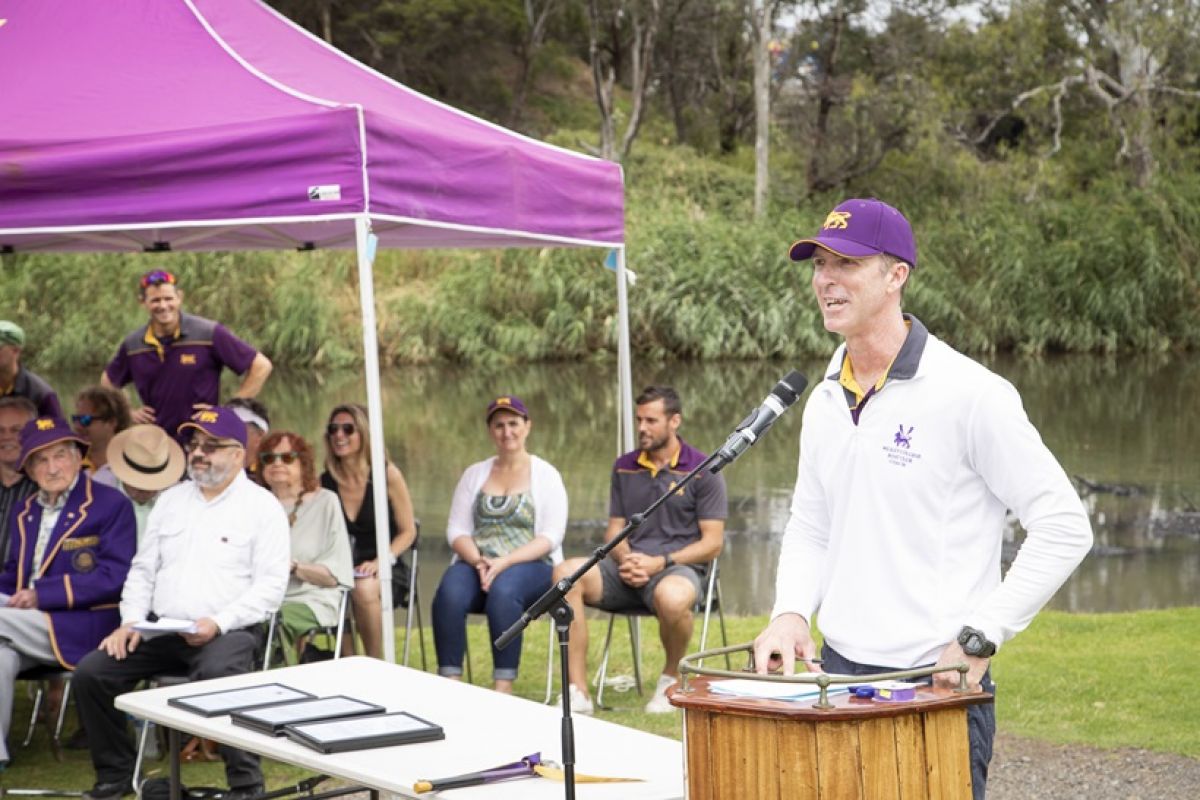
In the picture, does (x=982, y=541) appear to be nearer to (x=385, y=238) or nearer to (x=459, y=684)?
(x=459, y=684)

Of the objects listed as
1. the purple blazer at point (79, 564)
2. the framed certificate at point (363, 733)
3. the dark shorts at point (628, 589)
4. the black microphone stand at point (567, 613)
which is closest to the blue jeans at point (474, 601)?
the dark shorts at point (628, 589)

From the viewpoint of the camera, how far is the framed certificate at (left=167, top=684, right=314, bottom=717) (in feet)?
15.5

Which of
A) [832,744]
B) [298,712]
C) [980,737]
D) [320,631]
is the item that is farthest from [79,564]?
[832,744]

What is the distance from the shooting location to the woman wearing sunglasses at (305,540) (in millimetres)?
6945

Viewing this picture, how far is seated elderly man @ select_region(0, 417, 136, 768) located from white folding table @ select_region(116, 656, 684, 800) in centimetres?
149

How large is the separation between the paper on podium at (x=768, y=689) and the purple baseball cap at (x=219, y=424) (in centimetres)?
366

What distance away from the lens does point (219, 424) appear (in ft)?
20.9

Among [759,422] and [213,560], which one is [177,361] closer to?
[213,560]

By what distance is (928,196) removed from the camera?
3256 centimetres

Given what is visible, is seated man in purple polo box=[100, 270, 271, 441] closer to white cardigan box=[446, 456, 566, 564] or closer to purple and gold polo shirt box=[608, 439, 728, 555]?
white cardigan box=[446, 456, 566, 564]

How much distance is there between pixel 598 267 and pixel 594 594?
19.2m

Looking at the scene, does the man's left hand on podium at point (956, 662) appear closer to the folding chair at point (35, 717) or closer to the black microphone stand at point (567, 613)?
the black microphone stand at point (567, 613)

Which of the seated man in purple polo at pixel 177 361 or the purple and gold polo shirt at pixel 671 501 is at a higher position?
the seated man in purple polo at pixel 177 361

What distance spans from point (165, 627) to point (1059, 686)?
12.8ft
